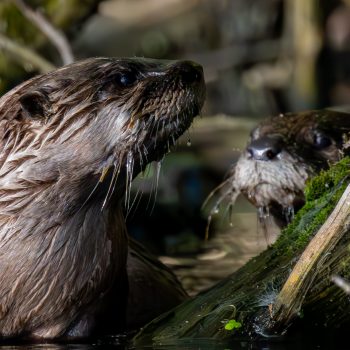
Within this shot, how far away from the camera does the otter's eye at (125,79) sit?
4.21 m

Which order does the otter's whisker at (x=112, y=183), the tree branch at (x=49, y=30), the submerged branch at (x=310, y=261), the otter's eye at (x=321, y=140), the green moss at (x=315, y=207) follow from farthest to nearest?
the tree branch at (x=49, y=30) < the otter's eye at (x=321, y=140) < the otter's whisker at (x=112, y=183) < the green moss at (x=315, y=207) < the submerged branch at (x=310, y=261)

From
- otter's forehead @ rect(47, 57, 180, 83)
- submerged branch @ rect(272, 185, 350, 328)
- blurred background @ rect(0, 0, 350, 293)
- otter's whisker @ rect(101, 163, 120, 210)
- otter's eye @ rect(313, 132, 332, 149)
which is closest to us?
submerged branch @ rect(272, 185, 350, 328)

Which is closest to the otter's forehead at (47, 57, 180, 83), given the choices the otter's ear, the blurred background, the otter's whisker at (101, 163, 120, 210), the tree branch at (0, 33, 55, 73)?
the otter's ear

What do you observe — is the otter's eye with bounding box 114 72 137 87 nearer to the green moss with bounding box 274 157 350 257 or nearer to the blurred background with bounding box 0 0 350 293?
the green moss with bounding box 274 157 350 257

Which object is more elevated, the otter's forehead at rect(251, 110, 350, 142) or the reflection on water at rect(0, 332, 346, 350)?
the otter's forehead at rect(251, 110, 350, 142)

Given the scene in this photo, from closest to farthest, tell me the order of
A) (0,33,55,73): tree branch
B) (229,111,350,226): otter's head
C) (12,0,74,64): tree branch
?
(229,111,350,226): otter's head < (12,0,74,64): tree branch < (0,33,55,73): tree branch

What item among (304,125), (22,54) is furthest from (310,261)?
(22,54)

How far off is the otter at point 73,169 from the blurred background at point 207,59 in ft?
7.26

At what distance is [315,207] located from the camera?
13.2ft

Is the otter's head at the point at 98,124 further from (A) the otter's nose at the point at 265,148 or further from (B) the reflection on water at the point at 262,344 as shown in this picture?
(A) the otter's nose at the point at 265,148

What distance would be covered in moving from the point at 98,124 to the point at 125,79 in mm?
192

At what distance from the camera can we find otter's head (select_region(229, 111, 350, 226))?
16.2ft

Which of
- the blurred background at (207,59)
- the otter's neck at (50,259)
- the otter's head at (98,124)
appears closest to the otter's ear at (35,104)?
the otter's head at (98,124)

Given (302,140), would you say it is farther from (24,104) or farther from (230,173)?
(24,104)
